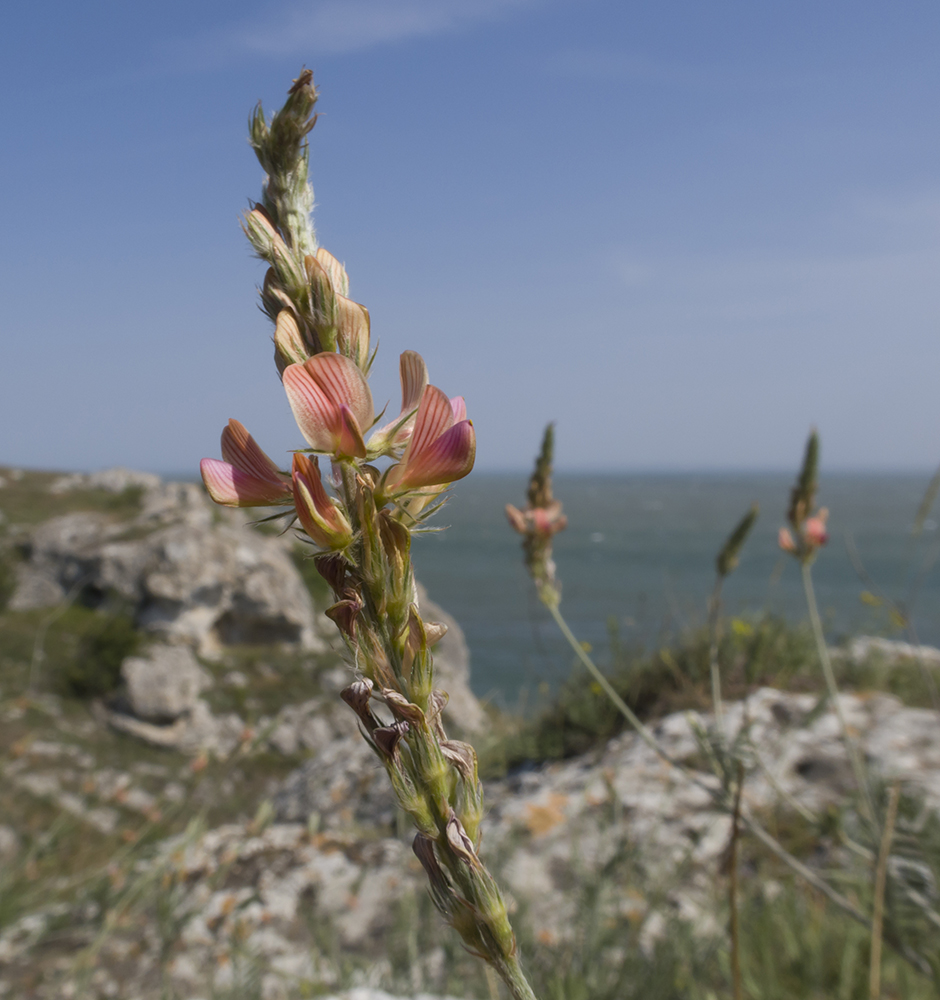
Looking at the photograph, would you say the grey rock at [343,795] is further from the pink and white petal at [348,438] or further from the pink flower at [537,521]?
the pink and white petal at [348,438]

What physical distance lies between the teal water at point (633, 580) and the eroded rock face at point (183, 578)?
3853mm

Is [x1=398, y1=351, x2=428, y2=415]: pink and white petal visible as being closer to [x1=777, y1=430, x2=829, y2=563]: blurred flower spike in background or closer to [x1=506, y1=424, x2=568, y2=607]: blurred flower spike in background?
[x1=506, y1=424, x2=568, y2=607]: blurred flower spike in background

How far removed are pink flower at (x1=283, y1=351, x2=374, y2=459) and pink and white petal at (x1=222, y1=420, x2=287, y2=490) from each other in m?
0.07

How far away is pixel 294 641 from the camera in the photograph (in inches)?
619

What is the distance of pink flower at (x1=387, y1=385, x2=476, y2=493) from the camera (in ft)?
2.25

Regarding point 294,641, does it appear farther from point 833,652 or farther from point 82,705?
point 833,652

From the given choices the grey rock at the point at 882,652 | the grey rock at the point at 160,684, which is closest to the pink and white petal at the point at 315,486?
the grey rock at the point at 882,652

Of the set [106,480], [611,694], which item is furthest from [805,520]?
[106,480]

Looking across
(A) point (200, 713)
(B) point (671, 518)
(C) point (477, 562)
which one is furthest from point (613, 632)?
(B) point (671, 518)

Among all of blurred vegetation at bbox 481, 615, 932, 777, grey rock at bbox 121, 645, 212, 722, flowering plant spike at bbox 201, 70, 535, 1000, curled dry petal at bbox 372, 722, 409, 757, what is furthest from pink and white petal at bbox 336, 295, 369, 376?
grey rock at bbox 121, 645, 212, 722

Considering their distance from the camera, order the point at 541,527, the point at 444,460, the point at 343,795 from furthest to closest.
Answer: the point at 343,795 < the point at 541,527 < the point at 444,460

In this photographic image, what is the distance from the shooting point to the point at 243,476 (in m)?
0.73

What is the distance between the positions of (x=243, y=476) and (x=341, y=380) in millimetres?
152

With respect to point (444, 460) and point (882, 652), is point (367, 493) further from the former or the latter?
point (882, 652)
